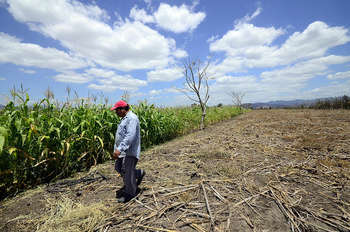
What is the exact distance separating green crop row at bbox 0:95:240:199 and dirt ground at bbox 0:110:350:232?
0.38 metres

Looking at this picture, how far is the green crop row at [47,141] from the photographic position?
2674mm

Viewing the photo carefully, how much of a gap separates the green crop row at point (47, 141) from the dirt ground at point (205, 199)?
0.38 metres

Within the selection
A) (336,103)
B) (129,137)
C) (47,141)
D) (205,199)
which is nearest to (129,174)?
(129,137)

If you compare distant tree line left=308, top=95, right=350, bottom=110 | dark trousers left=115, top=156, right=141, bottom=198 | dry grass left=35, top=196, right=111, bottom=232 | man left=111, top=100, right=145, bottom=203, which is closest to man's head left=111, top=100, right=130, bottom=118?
man left=111, top=100, right=145, bottom=203

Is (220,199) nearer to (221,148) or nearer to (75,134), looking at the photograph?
(221,148)

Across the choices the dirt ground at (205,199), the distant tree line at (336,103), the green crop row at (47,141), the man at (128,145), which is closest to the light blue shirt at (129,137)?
the man at (128,145)

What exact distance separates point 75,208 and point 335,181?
433cm

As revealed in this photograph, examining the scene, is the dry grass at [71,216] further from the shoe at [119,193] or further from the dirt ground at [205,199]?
the shoe at [119,193]

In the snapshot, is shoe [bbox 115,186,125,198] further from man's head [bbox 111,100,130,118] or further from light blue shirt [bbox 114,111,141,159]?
man's head [bbox 111,100,130,118]

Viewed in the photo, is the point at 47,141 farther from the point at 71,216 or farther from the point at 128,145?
the point at 128,145

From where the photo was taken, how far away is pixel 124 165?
242 centimetres

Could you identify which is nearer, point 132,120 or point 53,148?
point 132,120

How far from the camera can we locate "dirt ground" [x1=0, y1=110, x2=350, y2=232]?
190 centimetres

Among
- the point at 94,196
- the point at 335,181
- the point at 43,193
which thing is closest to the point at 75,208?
the point at 94,196
